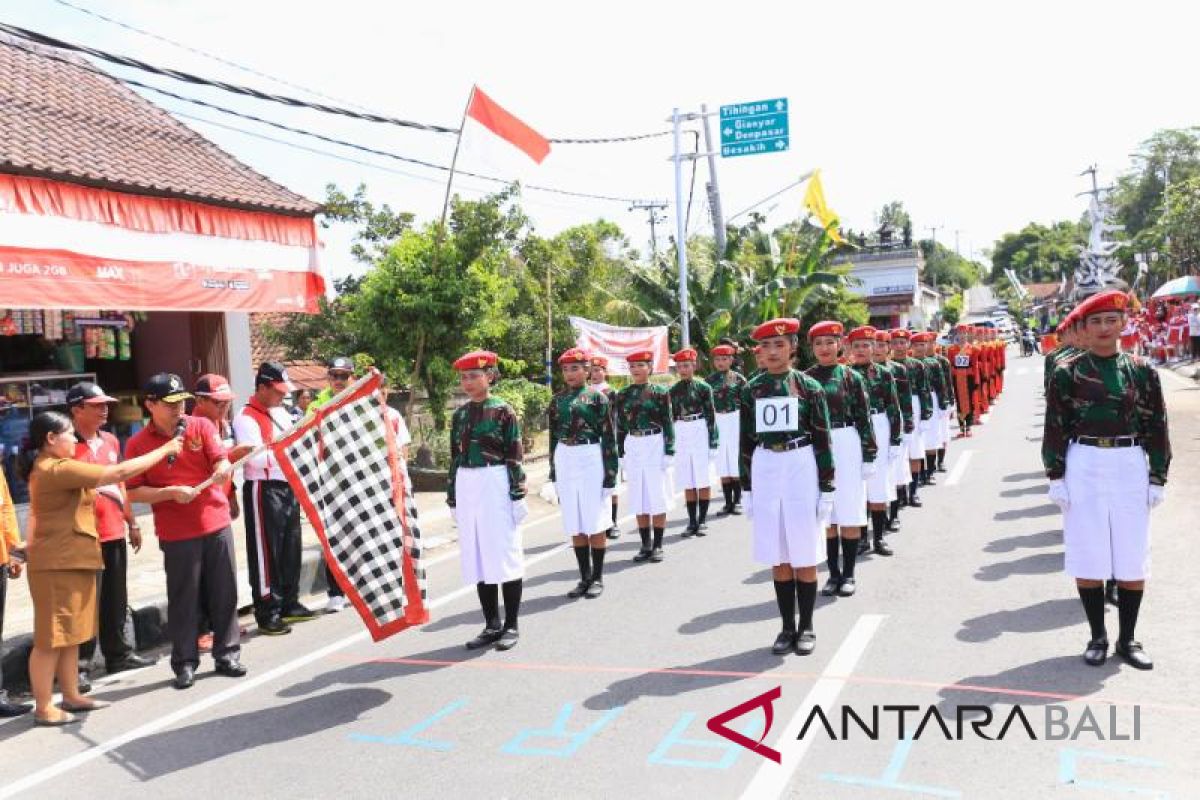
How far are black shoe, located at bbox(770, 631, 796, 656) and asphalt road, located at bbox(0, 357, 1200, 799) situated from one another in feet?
0.23

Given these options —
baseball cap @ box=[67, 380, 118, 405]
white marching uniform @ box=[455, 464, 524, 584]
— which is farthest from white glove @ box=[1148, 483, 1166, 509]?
baseball cap @ box=[67, 380, 118, 405]

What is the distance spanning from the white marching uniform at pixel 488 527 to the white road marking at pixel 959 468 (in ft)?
25.5

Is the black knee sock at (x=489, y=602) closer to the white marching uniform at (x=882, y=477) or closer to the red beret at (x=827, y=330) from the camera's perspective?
the red beret at (x=827, y=330)

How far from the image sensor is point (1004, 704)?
15.6ft

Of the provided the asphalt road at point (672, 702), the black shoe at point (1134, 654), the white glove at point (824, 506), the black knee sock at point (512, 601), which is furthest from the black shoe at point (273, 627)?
the black shoe at point (1134, 654)

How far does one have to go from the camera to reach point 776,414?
5.92 meters

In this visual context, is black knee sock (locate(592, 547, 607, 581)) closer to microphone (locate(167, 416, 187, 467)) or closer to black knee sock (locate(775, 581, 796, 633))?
black knee sock (locate(775, 581, 796, 633))

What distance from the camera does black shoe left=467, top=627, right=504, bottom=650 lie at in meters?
6.36

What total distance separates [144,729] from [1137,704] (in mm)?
5183

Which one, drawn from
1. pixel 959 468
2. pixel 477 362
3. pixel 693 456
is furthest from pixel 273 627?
pixel 959 468

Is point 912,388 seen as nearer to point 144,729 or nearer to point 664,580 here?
point 664,580

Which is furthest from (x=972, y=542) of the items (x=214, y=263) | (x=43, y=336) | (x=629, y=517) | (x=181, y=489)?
(x=43, y=336)

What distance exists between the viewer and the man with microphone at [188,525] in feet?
19.6

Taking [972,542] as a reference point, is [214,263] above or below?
above
